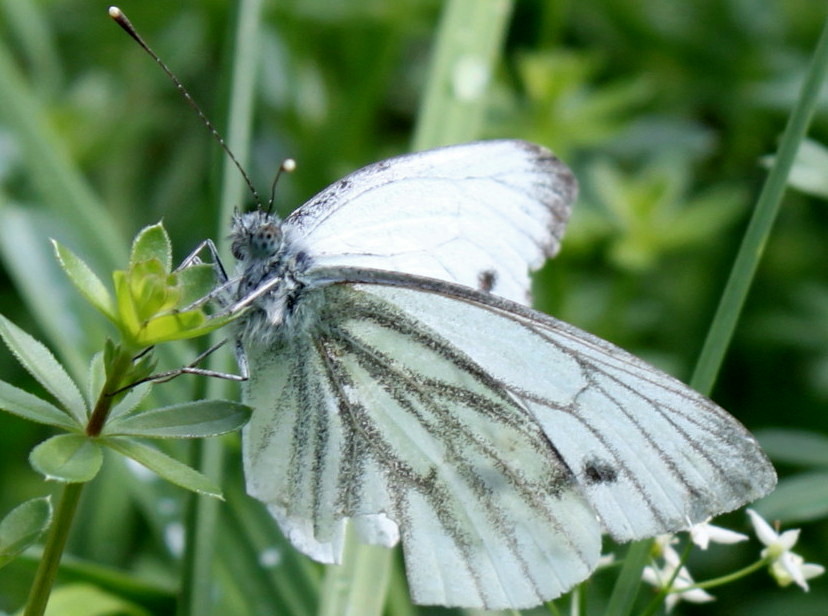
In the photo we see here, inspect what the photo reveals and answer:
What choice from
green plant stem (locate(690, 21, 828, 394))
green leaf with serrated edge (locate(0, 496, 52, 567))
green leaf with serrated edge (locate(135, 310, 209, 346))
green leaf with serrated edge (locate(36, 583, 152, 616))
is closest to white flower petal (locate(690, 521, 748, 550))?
green plant stem (locate(690, 21, 828, 394))

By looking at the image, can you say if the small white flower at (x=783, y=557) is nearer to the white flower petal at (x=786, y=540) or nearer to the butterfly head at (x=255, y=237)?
the white flower petal at (x=786, y=540)

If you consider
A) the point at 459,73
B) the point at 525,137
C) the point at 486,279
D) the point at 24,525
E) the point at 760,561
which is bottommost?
the point at 24,525

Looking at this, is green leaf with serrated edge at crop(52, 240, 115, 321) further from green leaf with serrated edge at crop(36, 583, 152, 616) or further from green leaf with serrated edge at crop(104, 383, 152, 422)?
green leaf with serrated edge at crop(36, 583, 152, 616)

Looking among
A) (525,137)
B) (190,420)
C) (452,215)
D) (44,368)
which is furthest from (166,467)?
(525,137)

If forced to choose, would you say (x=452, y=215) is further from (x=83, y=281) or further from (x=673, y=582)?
(x=83, y=281)

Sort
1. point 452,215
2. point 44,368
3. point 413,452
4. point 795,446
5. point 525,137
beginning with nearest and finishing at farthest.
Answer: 1. point 44,368
2. point 413,452
3. point 452,215
4. point 795,446
5. point 525,137

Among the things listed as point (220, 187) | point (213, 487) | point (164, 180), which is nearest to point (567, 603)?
point (220, 187)

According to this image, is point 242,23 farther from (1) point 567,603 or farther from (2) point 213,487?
(1) point 567,603
